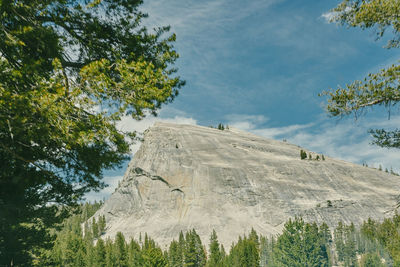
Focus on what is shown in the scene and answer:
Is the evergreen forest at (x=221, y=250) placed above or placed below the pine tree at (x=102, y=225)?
below

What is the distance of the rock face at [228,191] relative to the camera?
120 m

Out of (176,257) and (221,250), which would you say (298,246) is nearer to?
(221,250)

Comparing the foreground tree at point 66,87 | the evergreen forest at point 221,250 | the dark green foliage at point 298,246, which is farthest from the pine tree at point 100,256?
the foreground tree at point 66,87

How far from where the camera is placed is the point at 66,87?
249 inches

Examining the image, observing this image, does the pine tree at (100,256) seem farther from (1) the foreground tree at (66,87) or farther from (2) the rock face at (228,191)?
(2) the rock face at (228,191)

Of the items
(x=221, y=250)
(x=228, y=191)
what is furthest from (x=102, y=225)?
(x=221, y=250)

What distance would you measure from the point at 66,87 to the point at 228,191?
128710mm

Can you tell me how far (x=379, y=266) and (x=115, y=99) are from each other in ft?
372

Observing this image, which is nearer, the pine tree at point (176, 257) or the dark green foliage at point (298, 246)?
the pine tree at point (176, 257)

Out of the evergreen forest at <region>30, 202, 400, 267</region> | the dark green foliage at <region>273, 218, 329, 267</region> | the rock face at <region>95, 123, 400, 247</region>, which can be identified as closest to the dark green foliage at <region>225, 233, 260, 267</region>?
the evergreen forest at <region>30, 202, 400, 267</region>

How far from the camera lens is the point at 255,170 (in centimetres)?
14312

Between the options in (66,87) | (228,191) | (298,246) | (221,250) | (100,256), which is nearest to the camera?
(66,87)

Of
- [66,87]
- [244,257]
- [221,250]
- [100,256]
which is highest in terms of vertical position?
[66,87]

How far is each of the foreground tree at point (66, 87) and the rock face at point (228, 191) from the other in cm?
10395
